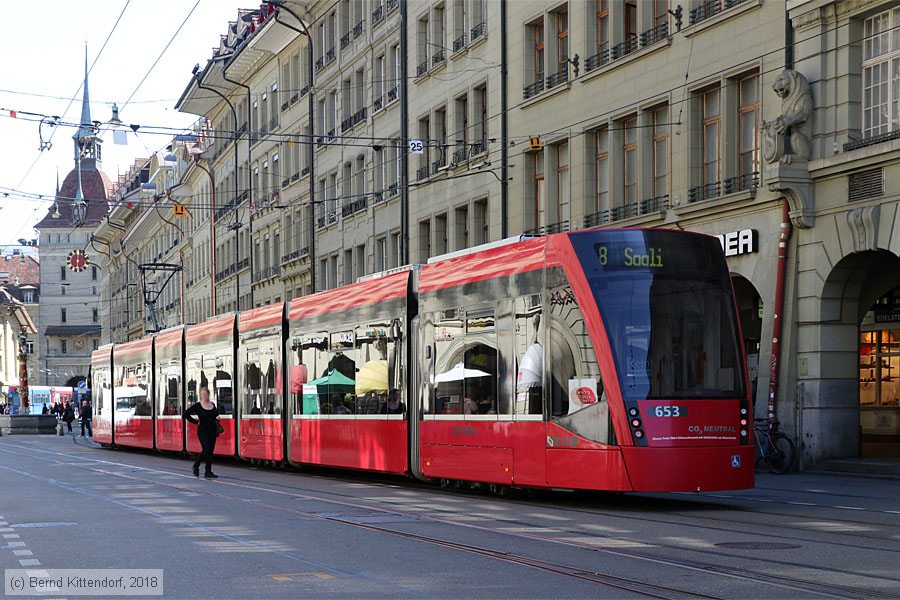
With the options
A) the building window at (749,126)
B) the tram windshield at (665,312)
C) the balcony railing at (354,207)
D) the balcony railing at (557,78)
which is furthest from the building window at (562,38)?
the tram windshield at (665,312)

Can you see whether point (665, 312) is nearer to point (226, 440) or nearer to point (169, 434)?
point (226, 440)

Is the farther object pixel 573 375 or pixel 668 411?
pixel 573 375

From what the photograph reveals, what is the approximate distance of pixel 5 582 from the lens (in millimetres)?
10945

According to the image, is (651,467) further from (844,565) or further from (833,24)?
(833,24)

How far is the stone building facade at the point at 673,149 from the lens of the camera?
2678 centimetres

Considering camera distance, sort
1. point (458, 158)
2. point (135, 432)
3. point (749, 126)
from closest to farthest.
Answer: point (749, 126), point (135, 432), point (458, 158)

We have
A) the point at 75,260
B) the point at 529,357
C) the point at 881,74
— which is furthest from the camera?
the point at 75,260

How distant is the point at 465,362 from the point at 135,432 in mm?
23623

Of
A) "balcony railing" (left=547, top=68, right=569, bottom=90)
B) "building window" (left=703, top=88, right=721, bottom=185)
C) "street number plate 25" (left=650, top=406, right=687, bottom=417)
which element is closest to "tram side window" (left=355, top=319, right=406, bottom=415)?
"street number plate 25" (left=650, top=406, right=687, bottom=417)

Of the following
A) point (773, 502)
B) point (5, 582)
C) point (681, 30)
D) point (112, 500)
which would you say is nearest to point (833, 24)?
point (681, 30)

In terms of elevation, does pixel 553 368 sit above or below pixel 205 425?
above

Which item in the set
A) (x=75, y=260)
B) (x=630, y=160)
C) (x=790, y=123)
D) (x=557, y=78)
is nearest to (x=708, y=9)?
(x=790, y=123)

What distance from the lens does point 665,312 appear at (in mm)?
17062

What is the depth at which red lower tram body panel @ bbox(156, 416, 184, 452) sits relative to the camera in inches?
1438
